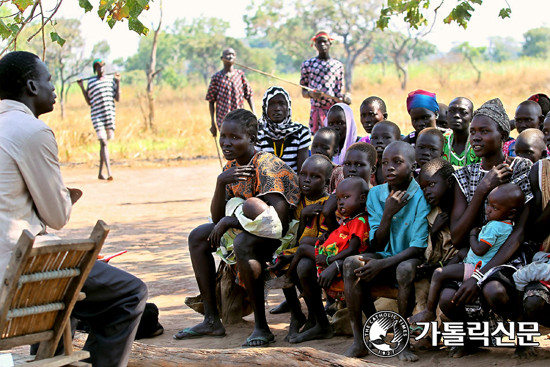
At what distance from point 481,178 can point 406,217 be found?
49 centimetres

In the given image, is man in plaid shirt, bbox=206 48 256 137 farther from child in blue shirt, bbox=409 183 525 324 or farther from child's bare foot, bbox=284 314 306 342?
child in blue shirt, bbox=409 183 525 324

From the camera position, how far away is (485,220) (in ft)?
11.7

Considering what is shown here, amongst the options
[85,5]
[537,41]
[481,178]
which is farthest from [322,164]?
[537,41]

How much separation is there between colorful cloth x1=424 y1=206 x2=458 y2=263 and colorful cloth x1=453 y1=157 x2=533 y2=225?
0.72 feet

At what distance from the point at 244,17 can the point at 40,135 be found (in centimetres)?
4323

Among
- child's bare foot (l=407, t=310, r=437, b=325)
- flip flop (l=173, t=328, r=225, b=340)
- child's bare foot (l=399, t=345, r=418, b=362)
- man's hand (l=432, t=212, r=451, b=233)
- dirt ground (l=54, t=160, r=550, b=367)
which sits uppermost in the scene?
man's hand (l=432, t=212, r=451, b=233)

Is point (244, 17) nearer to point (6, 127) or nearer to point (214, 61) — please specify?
point (214, 61)

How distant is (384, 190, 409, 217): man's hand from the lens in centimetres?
370

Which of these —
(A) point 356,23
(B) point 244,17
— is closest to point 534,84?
(A) point 356,23

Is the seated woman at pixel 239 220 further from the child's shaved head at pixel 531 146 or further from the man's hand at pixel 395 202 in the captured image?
the child's shaved head at pixel 531 146

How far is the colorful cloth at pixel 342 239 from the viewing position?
12.7ft

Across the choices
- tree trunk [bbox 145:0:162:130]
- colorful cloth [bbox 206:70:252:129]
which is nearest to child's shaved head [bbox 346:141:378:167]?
colorful cloth [bbox 206:70:252:129]

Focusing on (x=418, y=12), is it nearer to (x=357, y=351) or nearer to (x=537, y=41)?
(x=357, y=351)

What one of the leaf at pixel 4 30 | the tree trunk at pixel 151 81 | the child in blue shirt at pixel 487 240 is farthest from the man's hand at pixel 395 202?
the tree trunk at pixel 151 81
